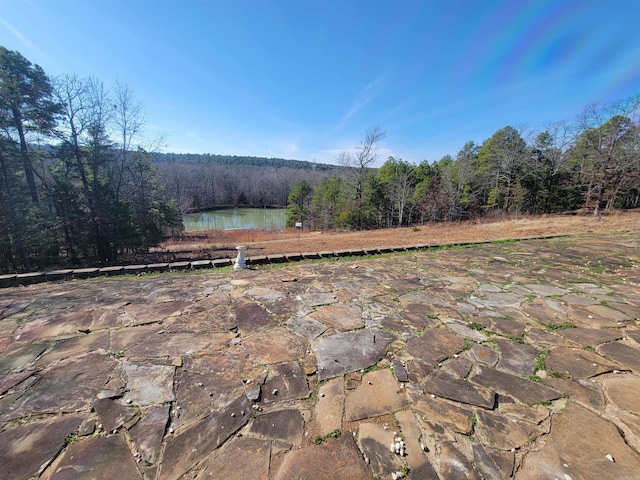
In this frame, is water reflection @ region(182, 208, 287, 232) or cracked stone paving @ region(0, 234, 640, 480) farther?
water reflection @ region(182, 208, 287, 232)

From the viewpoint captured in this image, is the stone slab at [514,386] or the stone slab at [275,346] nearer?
the stone slab at [514,386]

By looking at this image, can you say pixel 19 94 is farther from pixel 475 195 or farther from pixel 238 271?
pixel 475 195

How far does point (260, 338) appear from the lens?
2.21 meters

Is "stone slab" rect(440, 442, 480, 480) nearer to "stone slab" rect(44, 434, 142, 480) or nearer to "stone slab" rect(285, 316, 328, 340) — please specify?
"stone slab" rect(285, 316, 328, 340)

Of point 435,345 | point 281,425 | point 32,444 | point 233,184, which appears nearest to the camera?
point 32,444

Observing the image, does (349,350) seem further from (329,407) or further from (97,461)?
(97,461)

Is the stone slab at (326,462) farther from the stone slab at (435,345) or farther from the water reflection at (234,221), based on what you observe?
the water reflection at (234,221)

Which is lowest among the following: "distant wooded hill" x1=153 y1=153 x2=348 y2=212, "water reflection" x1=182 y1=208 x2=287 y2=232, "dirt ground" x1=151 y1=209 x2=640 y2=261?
"water reflection" x1=182 y1=208 x2=287 y2=232

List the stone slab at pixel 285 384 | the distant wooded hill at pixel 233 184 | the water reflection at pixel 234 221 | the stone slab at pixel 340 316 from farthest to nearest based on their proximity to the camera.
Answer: the distant wooded hill at pixel 233 184, the water reflection at pixel 234 221, the stone slab at pixel 340 316, the stone slab at pixel 285 384


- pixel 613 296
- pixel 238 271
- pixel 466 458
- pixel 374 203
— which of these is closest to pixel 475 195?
pixel 374 203

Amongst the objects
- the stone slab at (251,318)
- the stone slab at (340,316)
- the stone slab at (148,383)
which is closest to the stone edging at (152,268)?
the stone slab at (251,318)

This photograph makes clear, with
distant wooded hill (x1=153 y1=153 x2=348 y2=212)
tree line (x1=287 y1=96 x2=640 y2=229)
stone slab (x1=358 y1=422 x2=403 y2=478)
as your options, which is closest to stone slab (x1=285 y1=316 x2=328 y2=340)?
stone slab (x1=358 y1=422 x2=403 y2=478)

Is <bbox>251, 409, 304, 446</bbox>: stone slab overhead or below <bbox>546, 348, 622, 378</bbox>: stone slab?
below

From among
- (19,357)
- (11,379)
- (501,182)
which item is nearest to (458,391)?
(11,379)
